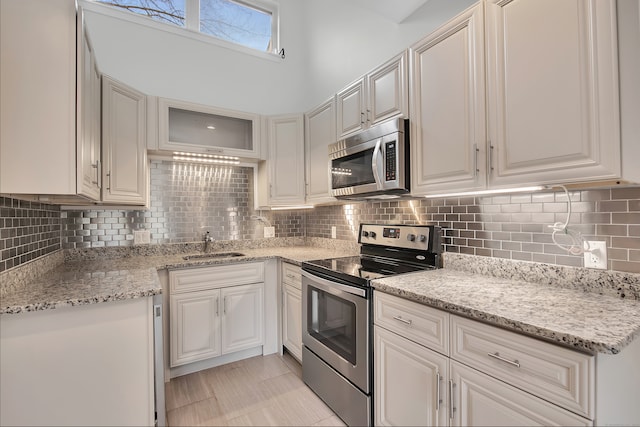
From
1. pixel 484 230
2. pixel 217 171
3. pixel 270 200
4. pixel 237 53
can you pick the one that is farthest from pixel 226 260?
pixel 237 53

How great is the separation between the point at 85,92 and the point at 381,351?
190cm

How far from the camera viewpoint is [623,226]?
122 cm

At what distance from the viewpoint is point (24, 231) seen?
1605 mm

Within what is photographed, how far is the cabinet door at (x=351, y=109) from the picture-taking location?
6.79ft

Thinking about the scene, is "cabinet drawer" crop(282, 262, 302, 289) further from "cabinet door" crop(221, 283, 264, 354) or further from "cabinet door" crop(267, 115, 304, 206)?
"cabinet door" crop(267, 115, 304, 206)

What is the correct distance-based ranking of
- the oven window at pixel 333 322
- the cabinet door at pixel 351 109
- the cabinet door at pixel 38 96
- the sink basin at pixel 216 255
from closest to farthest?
the cabinet door at pixel 38 96, the oven window at pixel 333 322, the cabinet door at pixel 351 109, the sink basin at pixel 216 255

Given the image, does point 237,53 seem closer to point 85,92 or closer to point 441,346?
point 85,92

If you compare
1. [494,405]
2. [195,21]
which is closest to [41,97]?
[494,405]

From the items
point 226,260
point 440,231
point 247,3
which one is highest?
point 247,3

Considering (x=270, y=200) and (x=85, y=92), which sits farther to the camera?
(x=270, y=200)

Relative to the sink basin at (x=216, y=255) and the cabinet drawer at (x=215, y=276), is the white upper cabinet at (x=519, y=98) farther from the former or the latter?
the sink basin at (x=216, y=255)

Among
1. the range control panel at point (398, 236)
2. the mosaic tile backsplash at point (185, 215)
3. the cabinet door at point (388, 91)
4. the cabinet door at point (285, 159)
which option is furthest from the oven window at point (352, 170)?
the mosaic tile backsplash at point (185, 215)

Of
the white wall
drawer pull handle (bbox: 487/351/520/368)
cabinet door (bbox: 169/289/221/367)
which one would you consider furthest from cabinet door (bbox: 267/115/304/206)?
drawer pull handle (bbox: 487/351/520/368)

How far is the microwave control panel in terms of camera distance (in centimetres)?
176
